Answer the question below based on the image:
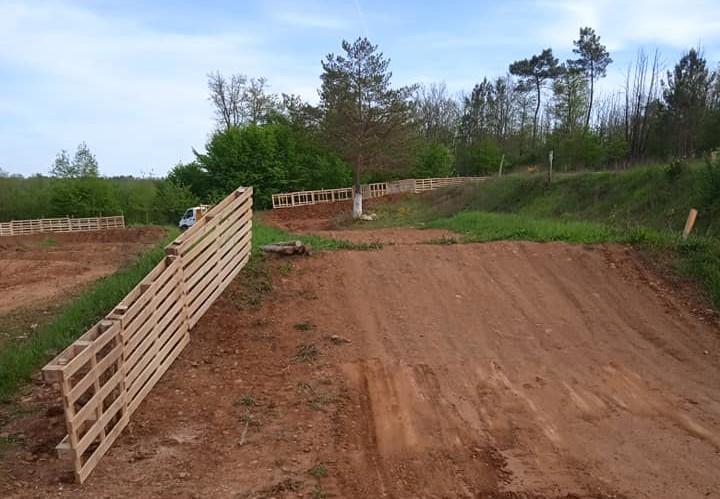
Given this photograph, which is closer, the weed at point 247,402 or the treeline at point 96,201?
the weed at point 247,402

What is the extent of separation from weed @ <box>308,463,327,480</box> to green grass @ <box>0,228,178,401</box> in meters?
3.71

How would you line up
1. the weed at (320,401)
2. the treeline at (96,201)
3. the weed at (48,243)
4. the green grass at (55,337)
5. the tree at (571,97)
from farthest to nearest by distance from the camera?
the tree at (571,97)
the treeline at (96,201)
the weed at (48,243)
the green grass at (55,337)
the weed at (320,401)

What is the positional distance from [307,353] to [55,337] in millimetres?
3654

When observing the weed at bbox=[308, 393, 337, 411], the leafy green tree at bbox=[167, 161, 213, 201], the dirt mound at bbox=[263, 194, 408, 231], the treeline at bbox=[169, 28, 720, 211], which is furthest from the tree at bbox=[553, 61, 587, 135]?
the weed at bbox=[308, 393, 337, 411]

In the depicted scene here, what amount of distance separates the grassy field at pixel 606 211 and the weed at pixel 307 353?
5927 millimetres

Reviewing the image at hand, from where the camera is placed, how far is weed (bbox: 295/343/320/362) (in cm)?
A: 648

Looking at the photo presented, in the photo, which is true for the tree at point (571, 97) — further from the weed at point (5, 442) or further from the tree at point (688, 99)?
the weed at point (5, 442)

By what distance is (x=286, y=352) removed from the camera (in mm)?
6656

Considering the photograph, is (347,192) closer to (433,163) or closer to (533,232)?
(433,163)

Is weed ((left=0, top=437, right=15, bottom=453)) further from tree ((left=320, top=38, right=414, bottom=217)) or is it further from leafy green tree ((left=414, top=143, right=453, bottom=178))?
leafy green tree ((left=414, top=143, right=453, bottom=178))

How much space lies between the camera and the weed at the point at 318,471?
4.31 metres

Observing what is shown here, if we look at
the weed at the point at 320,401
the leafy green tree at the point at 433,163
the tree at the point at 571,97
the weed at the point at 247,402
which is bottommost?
the weed at the point at 320,401

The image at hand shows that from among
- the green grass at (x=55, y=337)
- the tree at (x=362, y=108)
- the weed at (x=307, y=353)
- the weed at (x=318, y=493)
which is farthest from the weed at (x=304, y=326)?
the tree at (x=362, y=108)

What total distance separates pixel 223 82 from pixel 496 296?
2089 inches
